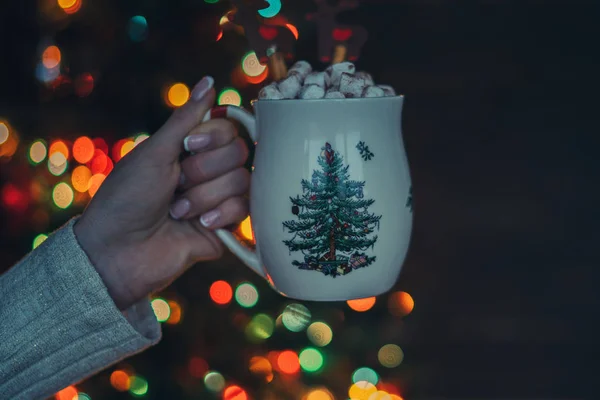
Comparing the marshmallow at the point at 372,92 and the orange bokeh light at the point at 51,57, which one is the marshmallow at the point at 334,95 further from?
the orange bokeh light at the point at 51,57

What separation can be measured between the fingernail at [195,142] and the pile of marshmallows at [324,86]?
4.1 inches

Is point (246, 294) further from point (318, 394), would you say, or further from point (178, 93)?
point (178, 93)

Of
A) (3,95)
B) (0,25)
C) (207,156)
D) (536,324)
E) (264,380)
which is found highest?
(207,156)

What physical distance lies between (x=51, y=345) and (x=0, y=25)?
1166mm

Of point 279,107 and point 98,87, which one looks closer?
point 279,107

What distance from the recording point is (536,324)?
6.41ft

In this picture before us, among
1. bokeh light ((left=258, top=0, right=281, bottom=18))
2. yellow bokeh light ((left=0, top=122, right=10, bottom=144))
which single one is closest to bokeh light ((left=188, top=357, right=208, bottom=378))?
yellow bokeh light ((left=0, top=122, right=10, bottom=144))

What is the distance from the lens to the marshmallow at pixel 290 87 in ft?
2.61

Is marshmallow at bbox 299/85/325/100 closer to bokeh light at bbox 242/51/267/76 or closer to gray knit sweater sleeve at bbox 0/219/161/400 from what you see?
gray knit sweater sleeve at bbox 0/219/161/400

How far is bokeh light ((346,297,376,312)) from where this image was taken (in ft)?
6.06

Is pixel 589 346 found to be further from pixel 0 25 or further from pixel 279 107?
pixel 0 25

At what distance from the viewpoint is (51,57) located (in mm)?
1780

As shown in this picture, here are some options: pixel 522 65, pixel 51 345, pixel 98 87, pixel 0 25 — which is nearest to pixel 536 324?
pixel 522 65

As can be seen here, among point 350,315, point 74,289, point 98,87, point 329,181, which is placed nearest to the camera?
point 329,181
